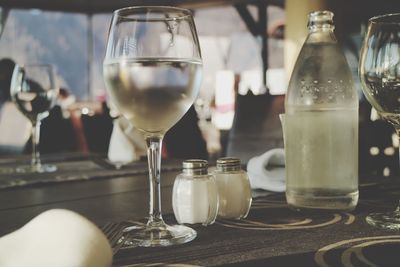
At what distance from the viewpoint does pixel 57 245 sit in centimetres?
40

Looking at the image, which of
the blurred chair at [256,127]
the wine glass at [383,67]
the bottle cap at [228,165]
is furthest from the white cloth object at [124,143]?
the wine glass at [383,67]

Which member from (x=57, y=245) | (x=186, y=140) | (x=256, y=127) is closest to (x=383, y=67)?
(x=57, y=245)

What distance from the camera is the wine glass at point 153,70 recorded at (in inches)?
23.2

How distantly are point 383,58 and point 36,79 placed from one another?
86 cm

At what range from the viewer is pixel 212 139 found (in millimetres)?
5520

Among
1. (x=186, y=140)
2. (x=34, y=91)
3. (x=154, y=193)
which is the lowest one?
(x=186, y=140)

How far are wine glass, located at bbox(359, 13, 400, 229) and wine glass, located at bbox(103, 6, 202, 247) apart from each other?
0.21 meters

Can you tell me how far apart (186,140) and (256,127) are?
2.20 feet

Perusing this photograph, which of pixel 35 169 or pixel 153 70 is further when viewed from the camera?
pixel 35 169

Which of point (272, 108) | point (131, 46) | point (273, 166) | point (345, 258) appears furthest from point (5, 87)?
point (345, 258)

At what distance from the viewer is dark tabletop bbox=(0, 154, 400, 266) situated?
1.58 feet

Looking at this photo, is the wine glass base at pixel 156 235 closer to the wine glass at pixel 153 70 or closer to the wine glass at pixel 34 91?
the wine glass at pixel 153 70

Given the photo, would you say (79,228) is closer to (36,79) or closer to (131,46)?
(131,46)

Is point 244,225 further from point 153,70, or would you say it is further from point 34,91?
point 34,91
